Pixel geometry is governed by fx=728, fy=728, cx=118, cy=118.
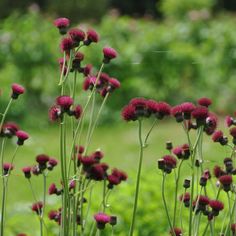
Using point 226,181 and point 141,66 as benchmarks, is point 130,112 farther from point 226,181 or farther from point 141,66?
point 141,66

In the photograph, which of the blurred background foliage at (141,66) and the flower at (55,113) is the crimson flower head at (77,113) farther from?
the blurred background foliage at (141,66)

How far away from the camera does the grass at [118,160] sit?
3.16m

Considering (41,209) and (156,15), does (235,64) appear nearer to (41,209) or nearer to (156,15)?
(41,209)

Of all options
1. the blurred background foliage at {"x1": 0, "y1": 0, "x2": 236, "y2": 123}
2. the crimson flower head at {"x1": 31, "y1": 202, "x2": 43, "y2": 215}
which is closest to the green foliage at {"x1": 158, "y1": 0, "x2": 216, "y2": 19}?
the blurred background foliage at {"x1": 0, "y1": 0, "x2": 236, "y2": 123}

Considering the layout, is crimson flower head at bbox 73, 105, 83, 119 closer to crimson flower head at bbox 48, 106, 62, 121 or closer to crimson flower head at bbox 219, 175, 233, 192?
crimson flower head at bbox 48, 106, 62, 121

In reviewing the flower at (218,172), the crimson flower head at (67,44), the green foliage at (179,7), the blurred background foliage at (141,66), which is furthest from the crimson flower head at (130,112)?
the green foliage at (179,7)

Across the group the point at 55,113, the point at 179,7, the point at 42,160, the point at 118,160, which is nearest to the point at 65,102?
the point at 55,113

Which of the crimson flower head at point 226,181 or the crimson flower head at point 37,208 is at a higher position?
the crimson flower head at point 226,181

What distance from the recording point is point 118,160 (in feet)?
20.7

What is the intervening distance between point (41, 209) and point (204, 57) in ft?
23.9

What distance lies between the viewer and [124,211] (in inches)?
117

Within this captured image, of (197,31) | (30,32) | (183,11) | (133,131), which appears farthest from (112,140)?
(183,11)

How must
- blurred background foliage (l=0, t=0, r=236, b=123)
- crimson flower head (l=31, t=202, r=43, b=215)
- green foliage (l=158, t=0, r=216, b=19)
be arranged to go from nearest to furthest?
crimson flower head (l=31, t=202, r=43, b=215) → blurred background foliage (l=0, t=0, r=236, b=123) → green foliage (l=158, t=0, r=216, b=19)

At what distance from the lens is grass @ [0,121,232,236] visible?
3.16m
